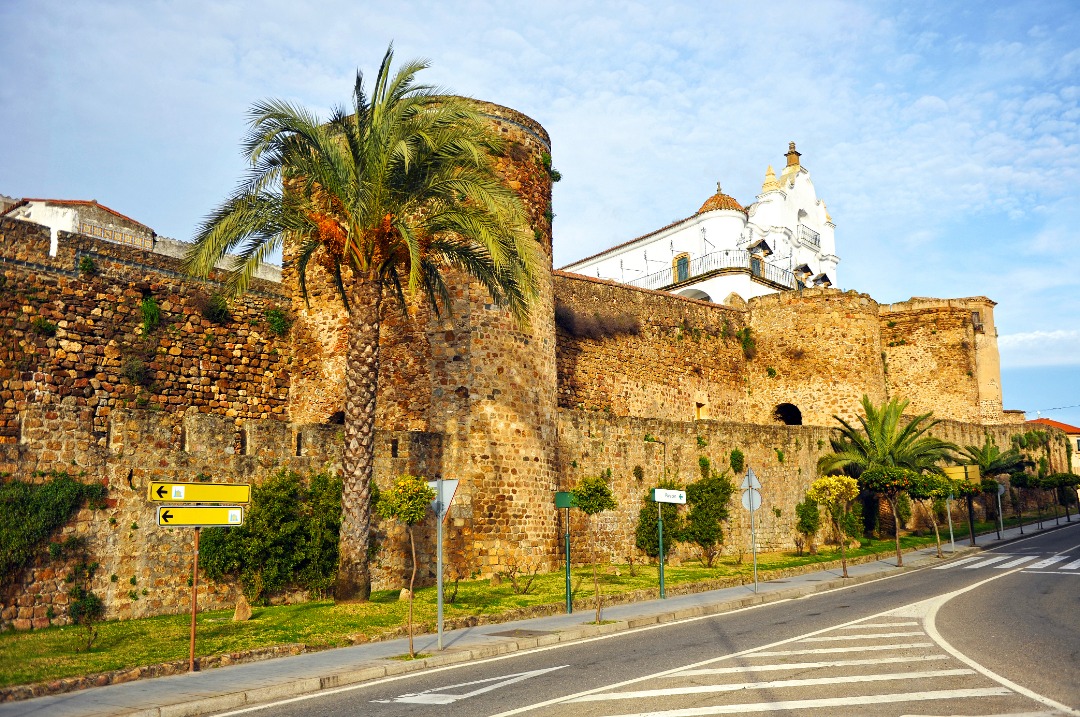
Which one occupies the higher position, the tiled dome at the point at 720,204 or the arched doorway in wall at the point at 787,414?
the tiled dome at the point at 720,204

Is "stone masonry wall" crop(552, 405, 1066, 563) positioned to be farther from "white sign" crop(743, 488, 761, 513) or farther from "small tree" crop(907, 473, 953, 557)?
"white sign" crop(743, 488, 761, 513)

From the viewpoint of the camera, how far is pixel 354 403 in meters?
16.1

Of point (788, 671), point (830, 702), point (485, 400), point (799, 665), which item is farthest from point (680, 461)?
point (830, 702)

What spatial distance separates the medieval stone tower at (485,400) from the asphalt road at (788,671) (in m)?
6.22

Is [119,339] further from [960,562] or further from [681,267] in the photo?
[681,267]

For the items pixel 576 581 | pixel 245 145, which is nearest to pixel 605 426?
pixel 576 581

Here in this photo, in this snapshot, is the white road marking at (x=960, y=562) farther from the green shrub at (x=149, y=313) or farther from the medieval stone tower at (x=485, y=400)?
the green shrub at (x=149, y=313)

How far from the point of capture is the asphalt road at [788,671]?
828cm

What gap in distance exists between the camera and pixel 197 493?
1193 cm

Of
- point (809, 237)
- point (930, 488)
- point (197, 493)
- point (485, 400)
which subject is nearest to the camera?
point (197, 493)

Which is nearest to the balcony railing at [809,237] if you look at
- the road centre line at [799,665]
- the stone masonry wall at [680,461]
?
the stone masonry wall at [680,461]

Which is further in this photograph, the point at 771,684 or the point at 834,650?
the point at 834,650

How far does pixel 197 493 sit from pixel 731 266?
38.4 m

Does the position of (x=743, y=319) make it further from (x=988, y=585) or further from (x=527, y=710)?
(x=527, y=710)
